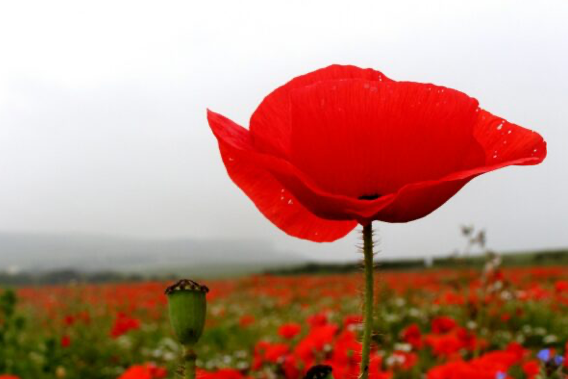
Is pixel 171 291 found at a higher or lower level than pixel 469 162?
lower

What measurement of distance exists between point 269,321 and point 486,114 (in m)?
6.52

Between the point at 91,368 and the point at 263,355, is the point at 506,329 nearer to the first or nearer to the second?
the point at 263,355

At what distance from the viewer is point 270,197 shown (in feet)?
3.11

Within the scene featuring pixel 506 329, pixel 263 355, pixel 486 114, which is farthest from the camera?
pixel 506 329

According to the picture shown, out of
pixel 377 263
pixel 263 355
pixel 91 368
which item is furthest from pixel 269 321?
pixel 377 263

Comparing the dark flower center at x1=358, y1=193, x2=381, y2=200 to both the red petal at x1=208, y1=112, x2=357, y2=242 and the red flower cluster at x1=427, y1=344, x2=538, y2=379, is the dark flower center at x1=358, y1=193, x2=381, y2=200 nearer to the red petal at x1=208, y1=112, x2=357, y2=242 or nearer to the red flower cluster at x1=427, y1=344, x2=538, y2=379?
the red petal at x1=208, y1=112, x2=357, y2=242

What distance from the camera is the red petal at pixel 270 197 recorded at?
89 cm

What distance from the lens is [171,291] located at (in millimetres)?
817

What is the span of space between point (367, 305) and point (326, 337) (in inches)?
75.3

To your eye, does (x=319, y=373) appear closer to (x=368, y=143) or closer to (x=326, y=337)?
(x=368, y=143)

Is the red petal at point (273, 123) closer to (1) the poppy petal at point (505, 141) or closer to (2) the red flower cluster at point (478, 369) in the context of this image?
(1) the poppy petal at point (505, 141)

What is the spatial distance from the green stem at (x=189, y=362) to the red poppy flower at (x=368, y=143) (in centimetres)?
24

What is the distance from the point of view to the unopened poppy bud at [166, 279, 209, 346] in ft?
2.68

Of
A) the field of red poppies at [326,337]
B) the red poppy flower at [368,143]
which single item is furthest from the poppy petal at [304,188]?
the field of red poppies at [326,337]
